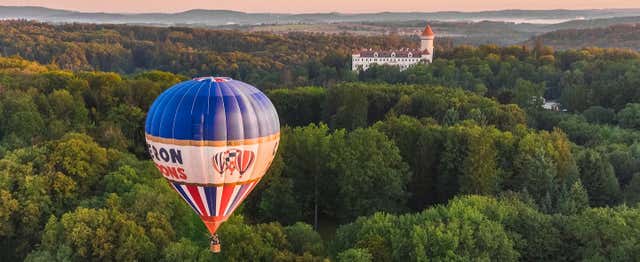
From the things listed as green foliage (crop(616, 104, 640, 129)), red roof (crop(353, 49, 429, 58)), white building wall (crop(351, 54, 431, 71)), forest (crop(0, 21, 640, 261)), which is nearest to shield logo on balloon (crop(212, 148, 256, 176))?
forest (crop(0, 21, 640, 261))

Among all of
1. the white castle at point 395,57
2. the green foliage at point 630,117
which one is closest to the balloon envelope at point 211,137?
the green foliage at point 630,117

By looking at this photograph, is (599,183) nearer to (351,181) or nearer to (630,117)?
(351,181)

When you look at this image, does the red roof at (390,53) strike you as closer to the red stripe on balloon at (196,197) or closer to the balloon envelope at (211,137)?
the balloon envelope at (211,137)

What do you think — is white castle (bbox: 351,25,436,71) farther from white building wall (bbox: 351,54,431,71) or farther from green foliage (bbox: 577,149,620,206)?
green foliage (bbox: 577,149,620,206)

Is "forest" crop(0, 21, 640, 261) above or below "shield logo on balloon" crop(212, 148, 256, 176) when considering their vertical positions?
below

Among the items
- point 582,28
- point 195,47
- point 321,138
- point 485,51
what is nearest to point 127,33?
point 195,47
